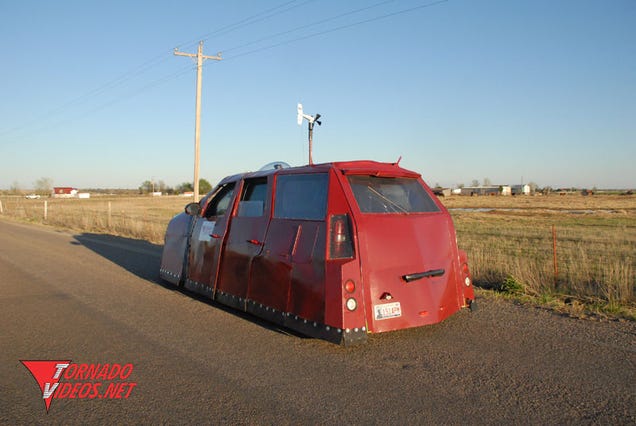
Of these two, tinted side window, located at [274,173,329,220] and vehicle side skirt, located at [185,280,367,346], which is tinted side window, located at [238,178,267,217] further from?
vehicle side skirt, located at [185,280,367,346]

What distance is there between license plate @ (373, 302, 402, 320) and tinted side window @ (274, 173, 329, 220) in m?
1.12

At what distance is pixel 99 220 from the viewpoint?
24.5m

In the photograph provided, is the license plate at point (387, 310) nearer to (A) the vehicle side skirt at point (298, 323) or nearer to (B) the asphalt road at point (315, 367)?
(A) the vehicle side skirt at point (298, 323)

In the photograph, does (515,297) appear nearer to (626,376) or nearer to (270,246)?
(626,376)

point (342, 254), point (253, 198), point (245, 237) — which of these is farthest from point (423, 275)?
point (253, 198)

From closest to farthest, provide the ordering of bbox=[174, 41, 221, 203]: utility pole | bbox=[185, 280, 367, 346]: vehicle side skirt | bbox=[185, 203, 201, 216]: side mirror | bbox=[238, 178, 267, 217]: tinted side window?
bbox=[185, 280, 367, 346]: vehicle side skirt
bbox=[238, 178, 267, 217]: tinted side window
bbox=[185, 203, 201, 216]: side mirror
bbox=[174, 41, 221, 203]: utility pole

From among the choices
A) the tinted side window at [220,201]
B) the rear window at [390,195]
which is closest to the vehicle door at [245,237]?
the tinted side window at [220,201]

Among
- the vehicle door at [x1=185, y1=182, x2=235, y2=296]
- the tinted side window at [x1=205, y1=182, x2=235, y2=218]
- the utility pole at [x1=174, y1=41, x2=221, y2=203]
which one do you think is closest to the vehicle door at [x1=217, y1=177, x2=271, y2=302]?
the vehicle door at [x1=185, y1=182, x2=235, y2=296]

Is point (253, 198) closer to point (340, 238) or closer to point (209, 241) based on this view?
point (209, 241)

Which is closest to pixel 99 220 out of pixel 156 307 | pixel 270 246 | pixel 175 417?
pixel 156 307

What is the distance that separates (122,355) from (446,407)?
10.4 feet

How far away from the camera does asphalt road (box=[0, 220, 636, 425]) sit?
3662 mm

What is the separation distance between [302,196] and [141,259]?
7.79 m

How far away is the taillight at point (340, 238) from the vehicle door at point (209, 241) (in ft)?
7.24
